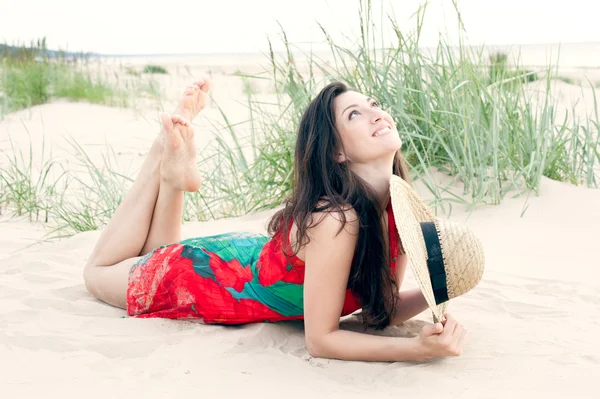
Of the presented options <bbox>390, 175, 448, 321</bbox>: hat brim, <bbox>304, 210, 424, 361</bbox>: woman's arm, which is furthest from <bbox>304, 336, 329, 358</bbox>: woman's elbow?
<bbox>390, 175, 448, 321</bbox>: hat brim

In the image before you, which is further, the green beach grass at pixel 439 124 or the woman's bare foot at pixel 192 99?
the green beach grass at pixel 439 124

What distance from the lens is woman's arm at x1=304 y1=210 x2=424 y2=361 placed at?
2.01 metres

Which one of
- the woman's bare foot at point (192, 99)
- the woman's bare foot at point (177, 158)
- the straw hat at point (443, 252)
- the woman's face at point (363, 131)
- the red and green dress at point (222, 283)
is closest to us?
the straw hat at point (443, 252)

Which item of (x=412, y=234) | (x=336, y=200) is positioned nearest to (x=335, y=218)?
(x=336, y=200)

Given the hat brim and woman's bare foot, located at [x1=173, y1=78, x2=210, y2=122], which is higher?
woman's bare foot, located at [x1=173, y1=78, x2=210, y2=122]

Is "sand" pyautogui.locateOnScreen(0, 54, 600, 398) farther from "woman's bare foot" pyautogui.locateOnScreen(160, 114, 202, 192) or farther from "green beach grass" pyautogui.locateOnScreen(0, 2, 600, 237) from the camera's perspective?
"woman's bare foot" pyautogui.locateOnScreen(160, 114, 202, 192)

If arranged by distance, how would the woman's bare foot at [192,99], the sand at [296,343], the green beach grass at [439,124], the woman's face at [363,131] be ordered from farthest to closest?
1. the green beach grass at [439,124]
2. the woman's bare foot at [192,99]
3. the woman's face at [363,131]
4. the sand at [296,343]

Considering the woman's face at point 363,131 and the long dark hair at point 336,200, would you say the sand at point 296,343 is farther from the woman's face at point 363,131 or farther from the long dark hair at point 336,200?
the woman's face at point 363,131

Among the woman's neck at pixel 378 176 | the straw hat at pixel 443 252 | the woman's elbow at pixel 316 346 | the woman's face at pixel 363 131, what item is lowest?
the woman's elbow at pixel 316 346

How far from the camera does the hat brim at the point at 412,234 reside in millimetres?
1897

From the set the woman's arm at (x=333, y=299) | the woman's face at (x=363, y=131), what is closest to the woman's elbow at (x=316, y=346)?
the woman's arm at (x=333, y=299)

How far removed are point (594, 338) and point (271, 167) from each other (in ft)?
7.23

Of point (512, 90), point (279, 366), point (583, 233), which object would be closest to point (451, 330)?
point (279, 366)

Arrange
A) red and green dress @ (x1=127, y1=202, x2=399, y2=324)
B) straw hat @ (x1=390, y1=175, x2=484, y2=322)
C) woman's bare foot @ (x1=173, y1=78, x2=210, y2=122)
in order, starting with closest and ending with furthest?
1. straw hat @ (x1=390, y1=175, x2=484, y2=322)
2. red and green dress @ (x1=127, y1=202, x2=399, y2=324)
3. woman's bare foot @ (x1=173, y1=78, x2=210, y2=122)
